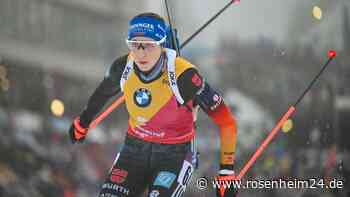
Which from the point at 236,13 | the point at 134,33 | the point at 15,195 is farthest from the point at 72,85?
the point at 134,33

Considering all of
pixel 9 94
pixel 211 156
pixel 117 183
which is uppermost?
pixel 9 94

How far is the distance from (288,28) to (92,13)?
1.60m

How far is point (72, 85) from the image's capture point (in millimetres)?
6199

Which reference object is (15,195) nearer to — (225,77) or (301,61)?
(225,77)

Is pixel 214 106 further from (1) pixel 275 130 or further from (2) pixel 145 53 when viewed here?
(1) pixel 275 130

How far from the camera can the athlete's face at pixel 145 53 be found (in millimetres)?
3572

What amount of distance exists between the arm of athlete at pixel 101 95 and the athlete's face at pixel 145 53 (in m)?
0.15

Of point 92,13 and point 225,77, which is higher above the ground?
point 92,13

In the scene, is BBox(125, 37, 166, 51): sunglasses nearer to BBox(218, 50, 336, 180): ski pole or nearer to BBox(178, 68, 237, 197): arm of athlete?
BBox(178, 68, 237, 197): arm of athlete

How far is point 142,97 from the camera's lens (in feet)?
11.9

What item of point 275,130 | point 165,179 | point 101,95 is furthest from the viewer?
point 275,130

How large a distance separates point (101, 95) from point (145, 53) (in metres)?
0.43

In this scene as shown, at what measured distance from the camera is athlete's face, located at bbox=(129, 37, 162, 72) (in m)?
3.57

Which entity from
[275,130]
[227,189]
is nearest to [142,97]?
[227,189]
